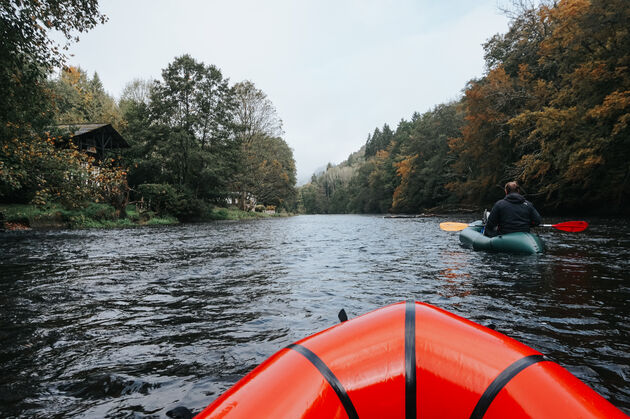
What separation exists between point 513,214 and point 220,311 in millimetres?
6405

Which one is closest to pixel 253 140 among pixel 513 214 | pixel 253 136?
pixel 253 136

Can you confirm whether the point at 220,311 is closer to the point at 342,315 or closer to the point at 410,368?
the point at 342,315

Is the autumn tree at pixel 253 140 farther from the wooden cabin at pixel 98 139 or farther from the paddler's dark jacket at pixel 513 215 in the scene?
the paddler's dark jacket at pixel 513 215

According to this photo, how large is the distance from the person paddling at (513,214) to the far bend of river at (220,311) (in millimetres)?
721

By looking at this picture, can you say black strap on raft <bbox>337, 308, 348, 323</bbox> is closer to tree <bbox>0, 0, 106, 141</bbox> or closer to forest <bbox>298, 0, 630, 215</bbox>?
tree <bbox>0, 0, 106, 141</bbox>

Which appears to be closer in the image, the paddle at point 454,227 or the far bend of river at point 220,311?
the far bend of river at point 220,311

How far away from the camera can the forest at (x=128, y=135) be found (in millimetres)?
8406

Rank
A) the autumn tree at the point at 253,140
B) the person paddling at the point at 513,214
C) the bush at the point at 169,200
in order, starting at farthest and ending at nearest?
the autumn tree at the point at 253,140 < the bush at the point at 169,200 < the person paddling at the point at 513,214

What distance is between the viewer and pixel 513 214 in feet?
23.4

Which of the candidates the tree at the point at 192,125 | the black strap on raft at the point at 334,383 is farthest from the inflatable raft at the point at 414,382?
the tree at the point at 192,125

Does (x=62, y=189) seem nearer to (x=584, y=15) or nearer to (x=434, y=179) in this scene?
(x=584, y=15)

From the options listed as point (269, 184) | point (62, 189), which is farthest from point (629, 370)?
point (269, 184)

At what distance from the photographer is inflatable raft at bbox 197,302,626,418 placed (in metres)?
1.10

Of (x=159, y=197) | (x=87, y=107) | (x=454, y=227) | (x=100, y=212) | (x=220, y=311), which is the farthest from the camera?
(x=87, y=107)
